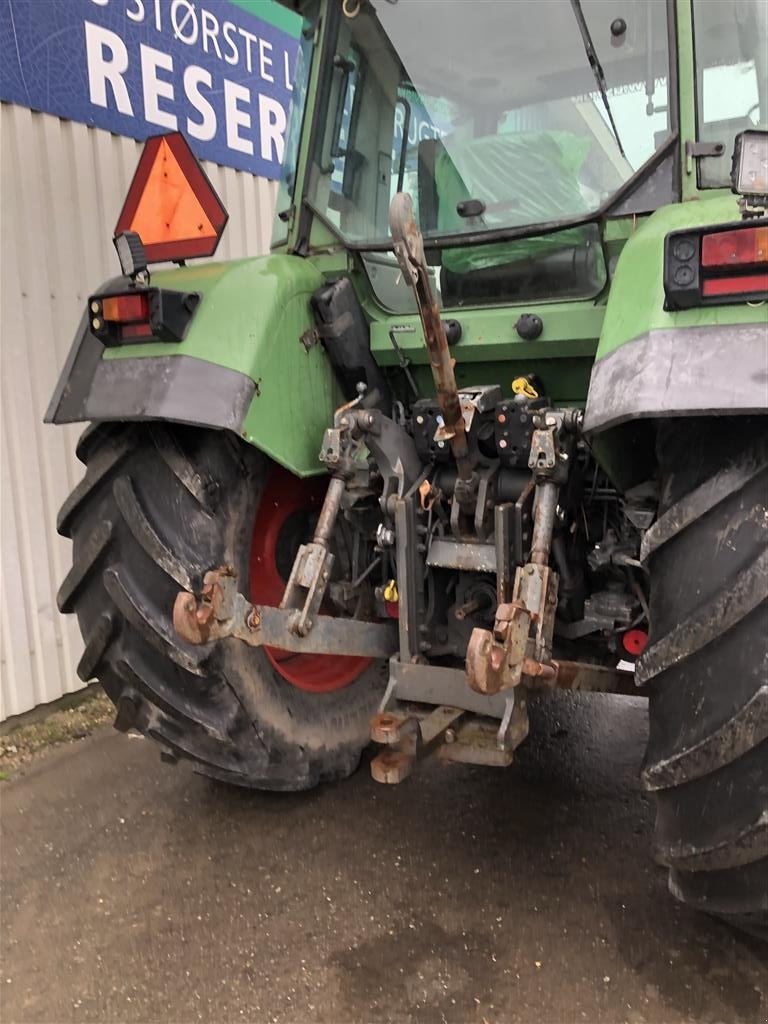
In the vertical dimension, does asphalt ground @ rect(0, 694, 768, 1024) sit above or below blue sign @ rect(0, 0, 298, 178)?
below

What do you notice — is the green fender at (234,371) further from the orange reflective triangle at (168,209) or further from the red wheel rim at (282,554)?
the red wheel rim at (282,554)

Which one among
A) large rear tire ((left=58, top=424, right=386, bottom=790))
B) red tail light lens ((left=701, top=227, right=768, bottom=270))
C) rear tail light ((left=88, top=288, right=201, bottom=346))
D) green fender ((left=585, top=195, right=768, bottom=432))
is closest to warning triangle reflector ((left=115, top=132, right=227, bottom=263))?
rear tail light ((left=88, top=288, right=201, bottom=346))

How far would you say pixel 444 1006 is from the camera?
185 cm

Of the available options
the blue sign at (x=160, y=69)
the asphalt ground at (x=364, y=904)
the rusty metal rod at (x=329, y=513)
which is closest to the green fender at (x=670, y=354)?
the rusty metal rod at (x=329, y=513)

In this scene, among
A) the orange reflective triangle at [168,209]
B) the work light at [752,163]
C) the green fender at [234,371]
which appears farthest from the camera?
the orange reflective triangle at [168,209]

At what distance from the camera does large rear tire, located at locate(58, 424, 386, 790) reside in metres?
2.09

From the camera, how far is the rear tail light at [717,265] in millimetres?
1447

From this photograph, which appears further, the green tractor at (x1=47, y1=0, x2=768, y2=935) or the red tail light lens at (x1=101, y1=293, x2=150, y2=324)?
the red tail light lens at (x1=101, y1=293, x2=150, y2=324)

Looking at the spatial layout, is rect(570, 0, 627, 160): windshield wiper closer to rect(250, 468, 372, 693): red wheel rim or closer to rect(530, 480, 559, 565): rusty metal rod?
rect(530, 480, 559, 565): rusty metal rod

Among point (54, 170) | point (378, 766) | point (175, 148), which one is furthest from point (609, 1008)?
point (54, 170)

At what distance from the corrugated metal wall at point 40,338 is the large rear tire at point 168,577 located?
1.12 metres

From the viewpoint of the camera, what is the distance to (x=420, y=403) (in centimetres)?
222

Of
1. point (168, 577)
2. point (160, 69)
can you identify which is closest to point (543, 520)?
point (168, 577)

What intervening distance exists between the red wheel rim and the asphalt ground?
0.40 meters
